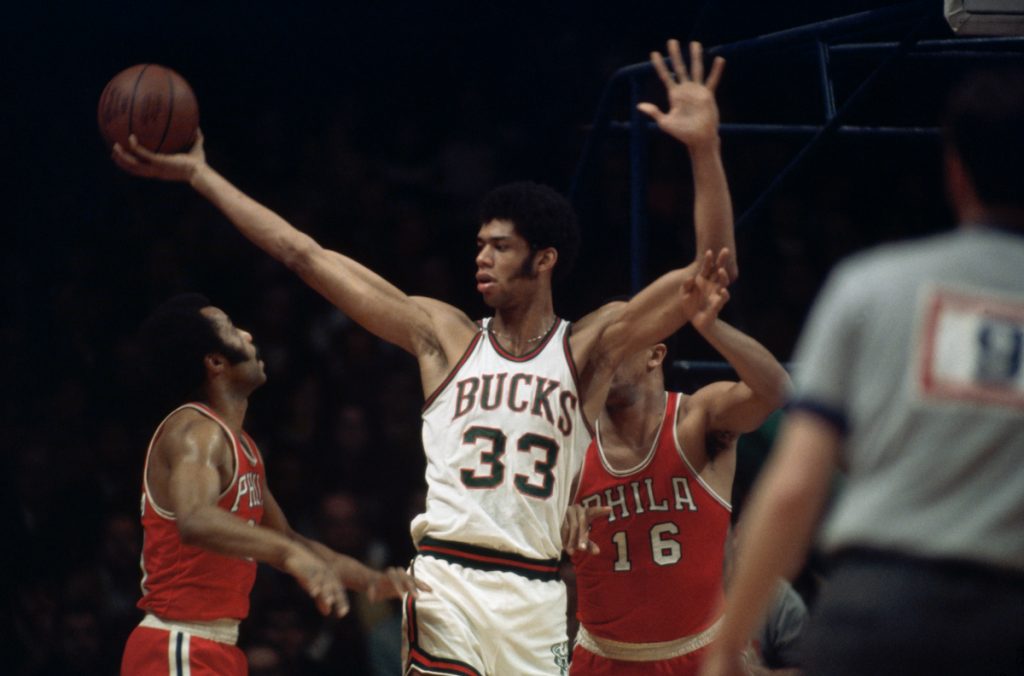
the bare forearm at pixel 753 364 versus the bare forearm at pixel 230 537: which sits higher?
the bare forearm at pixel 753 364

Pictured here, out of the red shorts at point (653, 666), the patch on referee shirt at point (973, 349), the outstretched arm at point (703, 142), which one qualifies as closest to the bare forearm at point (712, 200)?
the outstretched arm at point (703, 142)

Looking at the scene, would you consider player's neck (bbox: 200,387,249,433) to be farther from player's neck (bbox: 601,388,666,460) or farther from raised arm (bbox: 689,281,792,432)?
raised arm (bbox: 689,281,792,432)

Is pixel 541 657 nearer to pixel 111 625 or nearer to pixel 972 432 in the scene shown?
pixel 972 432

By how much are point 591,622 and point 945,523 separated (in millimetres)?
3356

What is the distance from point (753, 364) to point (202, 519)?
1923 mm

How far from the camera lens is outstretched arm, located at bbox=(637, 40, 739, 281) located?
3799mm

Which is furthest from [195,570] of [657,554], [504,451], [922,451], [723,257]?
[922,451]

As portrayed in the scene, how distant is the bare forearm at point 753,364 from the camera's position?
4.61m

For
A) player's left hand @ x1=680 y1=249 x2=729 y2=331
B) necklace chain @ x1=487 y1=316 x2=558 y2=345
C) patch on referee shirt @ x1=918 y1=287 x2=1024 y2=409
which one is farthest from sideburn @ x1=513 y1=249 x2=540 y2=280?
patch on referee shirt @ x1=918 y1=287 x2=1024 y2=409

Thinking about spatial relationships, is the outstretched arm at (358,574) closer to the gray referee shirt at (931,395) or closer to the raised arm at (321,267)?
the raised arm at (321,267)

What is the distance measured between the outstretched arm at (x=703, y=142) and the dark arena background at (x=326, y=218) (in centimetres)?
254

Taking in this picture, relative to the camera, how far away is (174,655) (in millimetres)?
4742

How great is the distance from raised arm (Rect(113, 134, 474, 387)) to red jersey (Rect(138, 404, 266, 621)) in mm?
736

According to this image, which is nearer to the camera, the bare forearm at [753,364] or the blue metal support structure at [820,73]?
the bare forearm at [753,364]
